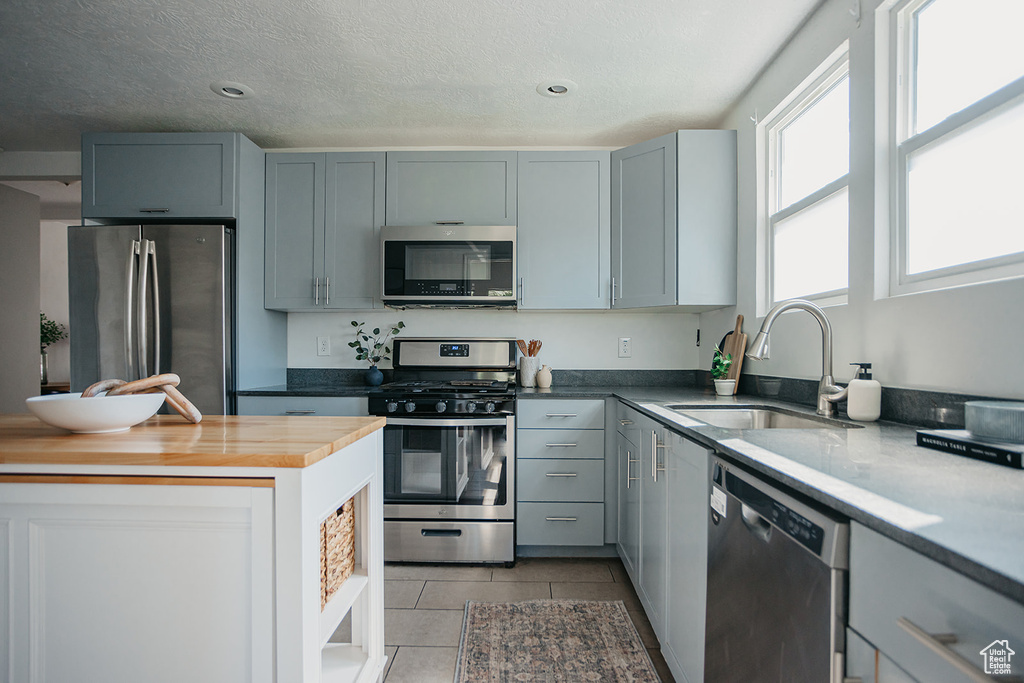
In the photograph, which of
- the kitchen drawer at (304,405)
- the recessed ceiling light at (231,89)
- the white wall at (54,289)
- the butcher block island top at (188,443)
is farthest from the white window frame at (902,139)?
the white wall at (54,289)

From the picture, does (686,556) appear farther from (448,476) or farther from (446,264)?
(446,264)

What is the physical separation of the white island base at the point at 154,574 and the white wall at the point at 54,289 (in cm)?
642

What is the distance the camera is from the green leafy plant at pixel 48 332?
5789 mm

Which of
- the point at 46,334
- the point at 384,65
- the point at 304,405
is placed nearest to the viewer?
the point at 384,65

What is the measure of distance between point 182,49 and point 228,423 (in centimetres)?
172

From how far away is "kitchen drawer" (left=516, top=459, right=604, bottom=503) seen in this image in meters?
2.82

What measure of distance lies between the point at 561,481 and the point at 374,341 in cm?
149

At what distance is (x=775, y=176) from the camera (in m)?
2.54

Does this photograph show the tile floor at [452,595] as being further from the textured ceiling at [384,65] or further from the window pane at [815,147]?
the textured ceiling at [384,65]

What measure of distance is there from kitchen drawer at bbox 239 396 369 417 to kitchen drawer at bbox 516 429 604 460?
87cm

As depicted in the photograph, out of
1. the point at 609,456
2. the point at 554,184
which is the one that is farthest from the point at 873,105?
the point at 609,456

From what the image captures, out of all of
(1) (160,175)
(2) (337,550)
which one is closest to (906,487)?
(2) (337,550)

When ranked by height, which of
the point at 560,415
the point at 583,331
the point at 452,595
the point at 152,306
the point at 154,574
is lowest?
the point at 452,595

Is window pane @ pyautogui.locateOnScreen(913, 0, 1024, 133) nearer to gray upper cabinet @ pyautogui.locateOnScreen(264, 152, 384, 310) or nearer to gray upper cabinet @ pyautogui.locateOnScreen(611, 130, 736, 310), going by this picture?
gray upper cabinet @ pyautogui.locateOnScreen(611, 130, 736, 310)
